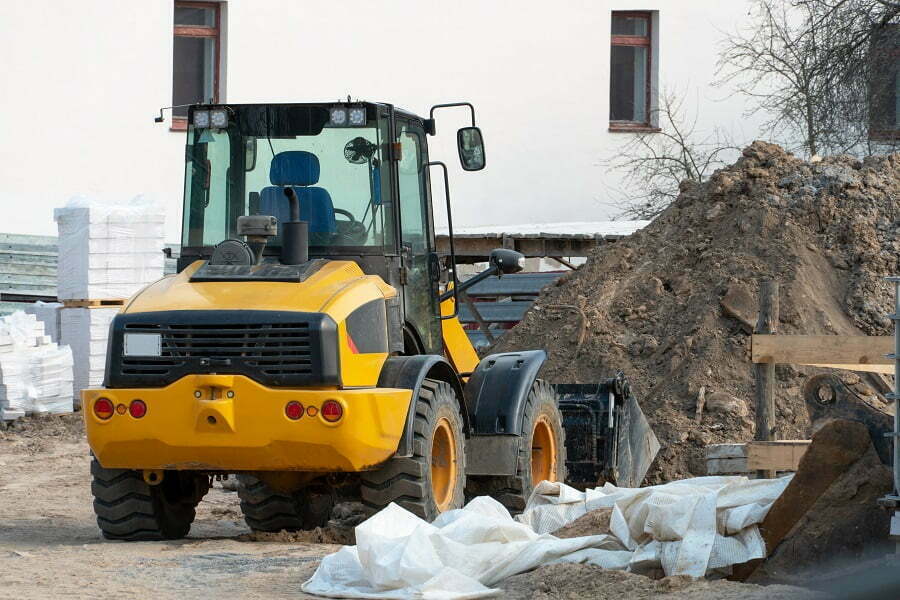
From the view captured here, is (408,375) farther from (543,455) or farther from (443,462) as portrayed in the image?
(543,455)

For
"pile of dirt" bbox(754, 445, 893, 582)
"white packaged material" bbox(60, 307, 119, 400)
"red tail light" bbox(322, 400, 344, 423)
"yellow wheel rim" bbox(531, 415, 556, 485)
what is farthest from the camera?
"white packaged material" bbox(60, 307, 119, 400)

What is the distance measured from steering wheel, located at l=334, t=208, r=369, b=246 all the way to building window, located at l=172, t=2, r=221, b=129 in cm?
1162

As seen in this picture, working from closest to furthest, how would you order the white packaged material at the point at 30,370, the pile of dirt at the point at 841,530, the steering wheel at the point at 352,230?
the pile of dirt at the point at 841,530
the steering wheel at the point at 352,230
the white packaged material at the point at 30,370

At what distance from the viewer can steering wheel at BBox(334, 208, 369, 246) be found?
8.79 metres

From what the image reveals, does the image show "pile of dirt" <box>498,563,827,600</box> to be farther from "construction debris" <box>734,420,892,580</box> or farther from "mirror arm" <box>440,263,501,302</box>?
"mirror arm" <box>440,263,501,302</box>

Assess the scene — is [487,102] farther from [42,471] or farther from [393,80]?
[42,471]

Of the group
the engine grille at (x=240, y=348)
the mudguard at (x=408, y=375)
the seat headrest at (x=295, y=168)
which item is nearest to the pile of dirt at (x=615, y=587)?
the mudguard at (x=408, y=375)

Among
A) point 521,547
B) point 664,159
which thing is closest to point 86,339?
point 521,547

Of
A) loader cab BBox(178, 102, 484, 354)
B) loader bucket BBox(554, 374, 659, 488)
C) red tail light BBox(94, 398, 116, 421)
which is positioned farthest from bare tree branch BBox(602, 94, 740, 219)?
red tail light BBox(94, 398, 116, 421)

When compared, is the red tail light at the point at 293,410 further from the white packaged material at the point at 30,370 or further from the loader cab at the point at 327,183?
the white packaged material at the point at 30,370

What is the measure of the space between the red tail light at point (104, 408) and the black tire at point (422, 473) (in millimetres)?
1424

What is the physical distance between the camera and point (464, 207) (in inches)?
846

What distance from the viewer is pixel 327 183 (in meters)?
8.82

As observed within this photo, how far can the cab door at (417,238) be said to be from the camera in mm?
9023
